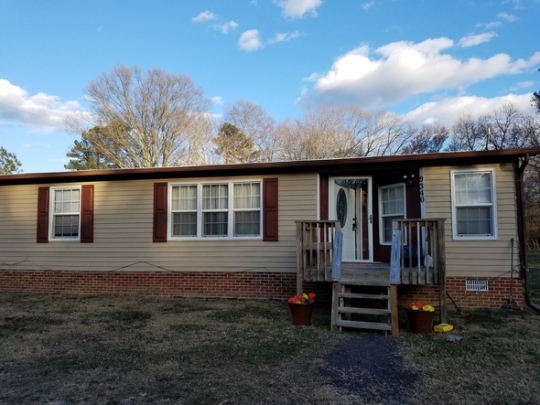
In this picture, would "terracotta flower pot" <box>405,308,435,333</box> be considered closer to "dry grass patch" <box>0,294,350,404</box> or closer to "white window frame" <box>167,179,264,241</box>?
"dry grass patch" <box>0,294,350,404</box>

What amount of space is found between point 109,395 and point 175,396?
57cm

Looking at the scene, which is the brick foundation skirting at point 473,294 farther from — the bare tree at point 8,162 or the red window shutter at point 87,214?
the bare tree at point 8,162

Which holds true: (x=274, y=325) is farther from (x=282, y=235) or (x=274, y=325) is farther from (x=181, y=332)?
(x=282, y=235)

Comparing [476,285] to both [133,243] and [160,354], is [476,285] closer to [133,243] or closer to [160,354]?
[160,354]

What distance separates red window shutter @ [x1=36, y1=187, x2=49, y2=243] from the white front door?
6.19 meters

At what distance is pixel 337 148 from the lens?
26797mm

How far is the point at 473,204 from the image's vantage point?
716 centimetres

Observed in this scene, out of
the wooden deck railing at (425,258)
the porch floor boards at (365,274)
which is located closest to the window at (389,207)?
the porch floor boards at (365,274)

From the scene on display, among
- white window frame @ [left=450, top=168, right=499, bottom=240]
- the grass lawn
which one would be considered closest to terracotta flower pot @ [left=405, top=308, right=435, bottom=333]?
the grass lawn

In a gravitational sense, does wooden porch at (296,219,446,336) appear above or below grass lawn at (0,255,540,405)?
above

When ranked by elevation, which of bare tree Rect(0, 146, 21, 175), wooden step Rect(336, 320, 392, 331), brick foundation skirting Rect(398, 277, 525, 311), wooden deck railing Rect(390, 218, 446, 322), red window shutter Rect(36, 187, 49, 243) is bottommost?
wooden step Rect(336, 320, 392, 331)

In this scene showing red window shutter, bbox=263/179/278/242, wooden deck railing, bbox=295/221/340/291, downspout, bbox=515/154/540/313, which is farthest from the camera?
red window shutter, bbox=263/179/278/242

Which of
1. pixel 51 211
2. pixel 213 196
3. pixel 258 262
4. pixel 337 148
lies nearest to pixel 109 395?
pixel 258 262

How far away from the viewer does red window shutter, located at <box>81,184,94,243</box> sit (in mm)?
8820
